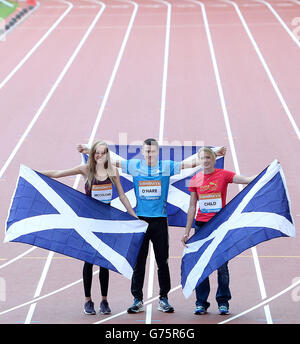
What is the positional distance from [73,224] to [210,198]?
4.10 ft

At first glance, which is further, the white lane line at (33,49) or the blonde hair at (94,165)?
the white lane line at (33,49)

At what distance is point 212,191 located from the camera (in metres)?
7.16

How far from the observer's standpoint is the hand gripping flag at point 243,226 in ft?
22.1

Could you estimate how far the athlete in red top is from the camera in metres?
7.15

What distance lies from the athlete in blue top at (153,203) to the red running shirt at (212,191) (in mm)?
207

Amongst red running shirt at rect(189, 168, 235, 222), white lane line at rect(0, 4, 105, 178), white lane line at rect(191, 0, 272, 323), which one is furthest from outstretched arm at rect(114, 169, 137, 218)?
white lane line at rect(0, 4, 105, 178)

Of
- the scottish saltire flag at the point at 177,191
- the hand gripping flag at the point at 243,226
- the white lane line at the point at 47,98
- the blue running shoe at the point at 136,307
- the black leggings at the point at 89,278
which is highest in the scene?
the white lane line at the point at 47,98

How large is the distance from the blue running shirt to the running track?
955 millimetres

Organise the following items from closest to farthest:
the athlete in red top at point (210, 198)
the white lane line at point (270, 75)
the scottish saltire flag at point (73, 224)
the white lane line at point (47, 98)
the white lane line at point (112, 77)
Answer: the scottish saltire flag at point (73, 224) < the athlete in red top at point (210, 198) < the white lane line at point (47, 98) < the white lane line at point (112, 77) < the white lane line at point (270, 75)

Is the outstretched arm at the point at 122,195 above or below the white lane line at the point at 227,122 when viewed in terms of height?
below

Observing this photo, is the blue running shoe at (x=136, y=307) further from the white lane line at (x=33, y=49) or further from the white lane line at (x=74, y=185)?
the white lane line at (x=33, y=49)

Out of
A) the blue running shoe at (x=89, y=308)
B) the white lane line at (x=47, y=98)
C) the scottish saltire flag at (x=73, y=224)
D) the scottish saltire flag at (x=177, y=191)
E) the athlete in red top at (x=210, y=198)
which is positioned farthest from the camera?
the white lane line at (x=47, y=98)

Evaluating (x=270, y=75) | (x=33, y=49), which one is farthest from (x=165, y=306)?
(x=33, y=49)

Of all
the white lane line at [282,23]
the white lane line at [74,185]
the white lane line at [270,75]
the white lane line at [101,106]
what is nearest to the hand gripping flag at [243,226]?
the white lane line at [74,185]
